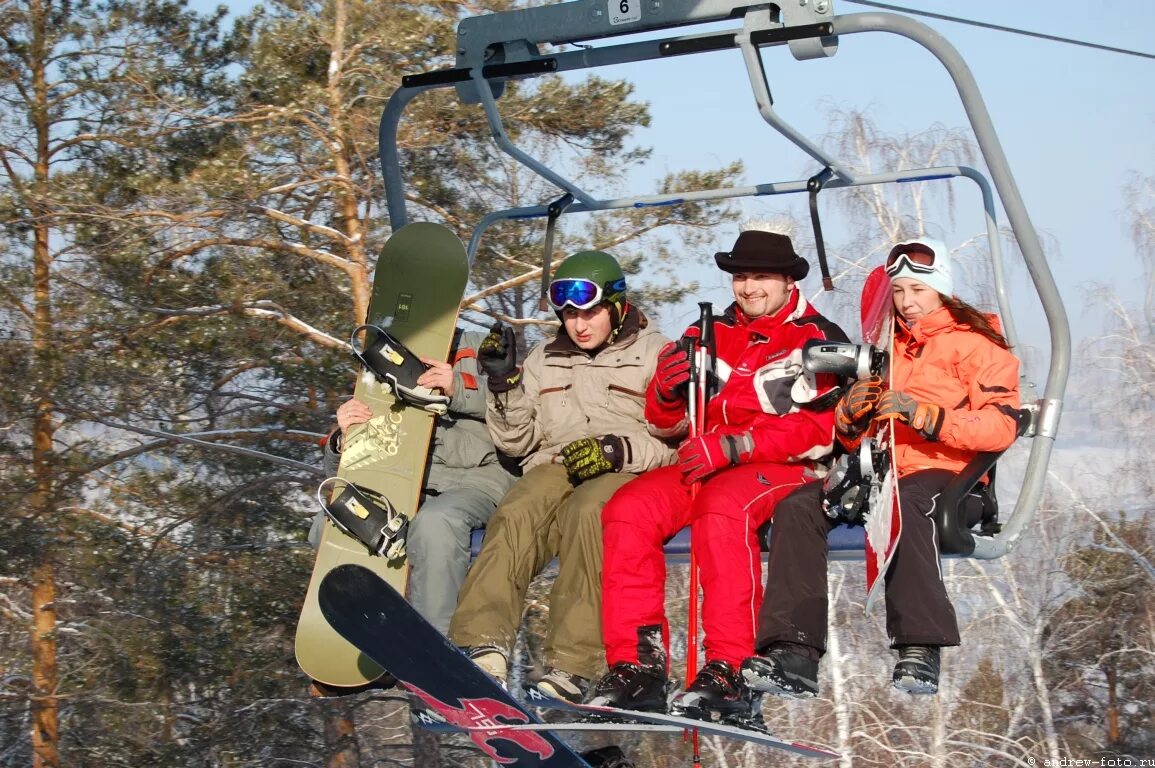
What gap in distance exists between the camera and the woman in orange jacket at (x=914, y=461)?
3613mm

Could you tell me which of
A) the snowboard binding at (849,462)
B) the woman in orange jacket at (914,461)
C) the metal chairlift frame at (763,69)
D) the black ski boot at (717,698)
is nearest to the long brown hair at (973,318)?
the woman in orange jacket at (914,461)

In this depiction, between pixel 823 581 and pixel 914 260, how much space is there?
3.32 ft

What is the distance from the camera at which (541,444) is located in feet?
14.7

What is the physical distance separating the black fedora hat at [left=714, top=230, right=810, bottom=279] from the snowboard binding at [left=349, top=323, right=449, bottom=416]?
45.4 inches

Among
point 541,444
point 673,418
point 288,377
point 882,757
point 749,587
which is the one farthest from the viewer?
point 882,757

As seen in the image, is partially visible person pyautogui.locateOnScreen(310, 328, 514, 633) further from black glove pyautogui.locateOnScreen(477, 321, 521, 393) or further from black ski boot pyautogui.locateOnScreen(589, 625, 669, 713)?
black ski boot pyautogui.locateOnScreen(589, 625, 669, 713)

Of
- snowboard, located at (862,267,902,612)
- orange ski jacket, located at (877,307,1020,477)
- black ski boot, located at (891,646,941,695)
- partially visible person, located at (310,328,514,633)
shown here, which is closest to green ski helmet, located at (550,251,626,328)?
partially visible person, located at (310,328,514,633)

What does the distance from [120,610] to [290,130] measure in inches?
187

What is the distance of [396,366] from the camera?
4.67 metres

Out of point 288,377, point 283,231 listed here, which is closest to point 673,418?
point 288,377

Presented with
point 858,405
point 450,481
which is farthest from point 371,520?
point 858,405

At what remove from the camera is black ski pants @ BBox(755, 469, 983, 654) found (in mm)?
3619

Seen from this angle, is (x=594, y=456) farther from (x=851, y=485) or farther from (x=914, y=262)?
(x=914, y=262)

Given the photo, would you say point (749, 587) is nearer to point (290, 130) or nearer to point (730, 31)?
point (730, 31)
